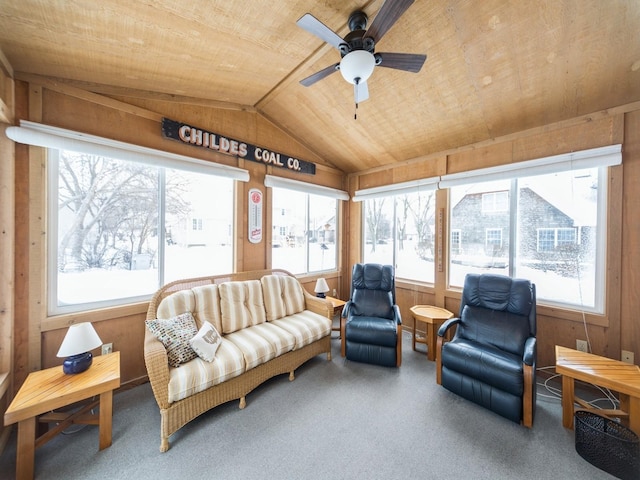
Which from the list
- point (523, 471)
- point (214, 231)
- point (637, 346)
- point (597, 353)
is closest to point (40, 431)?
point (214, 231)

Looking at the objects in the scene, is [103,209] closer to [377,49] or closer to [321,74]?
[321,74]

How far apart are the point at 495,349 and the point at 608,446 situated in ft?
2.71

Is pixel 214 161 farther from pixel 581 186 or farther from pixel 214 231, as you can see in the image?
pixel 581 186

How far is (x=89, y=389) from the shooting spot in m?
1.61

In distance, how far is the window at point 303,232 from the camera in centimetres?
374

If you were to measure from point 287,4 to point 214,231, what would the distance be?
2.37 meters

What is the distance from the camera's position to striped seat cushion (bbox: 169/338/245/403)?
1.73 meters

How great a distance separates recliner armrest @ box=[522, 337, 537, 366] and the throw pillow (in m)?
2.56

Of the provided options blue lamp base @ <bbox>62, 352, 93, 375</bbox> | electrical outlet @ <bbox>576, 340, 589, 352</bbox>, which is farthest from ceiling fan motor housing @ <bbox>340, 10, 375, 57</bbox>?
electrical outlet @ <bbox>576, 340, 589, 352</bbox>

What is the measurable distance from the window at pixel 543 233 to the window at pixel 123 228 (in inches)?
135

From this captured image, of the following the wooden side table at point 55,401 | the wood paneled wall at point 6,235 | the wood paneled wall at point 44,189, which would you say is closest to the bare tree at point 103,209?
the wood paneled wall at point 44,189

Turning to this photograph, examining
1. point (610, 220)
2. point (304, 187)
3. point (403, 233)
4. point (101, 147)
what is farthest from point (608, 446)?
point (101, 147)

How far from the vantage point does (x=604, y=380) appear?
69.2 inches

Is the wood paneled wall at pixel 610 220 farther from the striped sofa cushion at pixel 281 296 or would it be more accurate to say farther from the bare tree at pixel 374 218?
the striped sofa cushion at pixel 281 296
